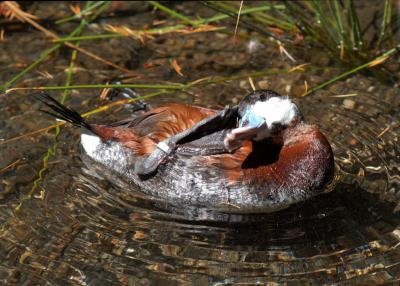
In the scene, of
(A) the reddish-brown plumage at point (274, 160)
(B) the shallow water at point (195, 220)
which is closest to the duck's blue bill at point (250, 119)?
(A) the reddish-brown plumage at point (274, 160)

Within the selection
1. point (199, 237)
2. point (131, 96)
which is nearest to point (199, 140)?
point (199, 237)

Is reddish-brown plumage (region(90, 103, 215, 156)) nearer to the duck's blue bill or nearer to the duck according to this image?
the duck

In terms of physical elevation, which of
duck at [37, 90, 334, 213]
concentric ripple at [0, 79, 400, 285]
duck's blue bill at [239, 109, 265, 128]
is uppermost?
duck's blue bill at [239, 109, 265, 128]

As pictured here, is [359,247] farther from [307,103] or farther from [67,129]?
[67,129]

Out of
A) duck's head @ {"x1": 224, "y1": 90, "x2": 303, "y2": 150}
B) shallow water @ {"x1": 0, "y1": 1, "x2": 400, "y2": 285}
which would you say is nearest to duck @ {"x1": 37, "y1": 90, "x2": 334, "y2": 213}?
duck's head @ {"x1": 224, "y1": 90, "x2": 303, "y2": 150}

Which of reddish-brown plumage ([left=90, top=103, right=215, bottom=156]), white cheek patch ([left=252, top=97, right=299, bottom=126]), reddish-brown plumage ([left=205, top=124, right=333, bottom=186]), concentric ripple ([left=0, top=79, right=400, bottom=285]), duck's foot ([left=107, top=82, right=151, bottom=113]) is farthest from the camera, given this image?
duck's foot ([left=107, top=82, right=151, bottom=113])

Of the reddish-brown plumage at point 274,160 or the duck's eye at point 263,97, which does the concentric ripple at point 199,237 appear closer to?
the reddish-brown plumage at point 274,160

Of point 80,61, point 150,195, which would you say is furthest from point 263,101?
point 80,61
